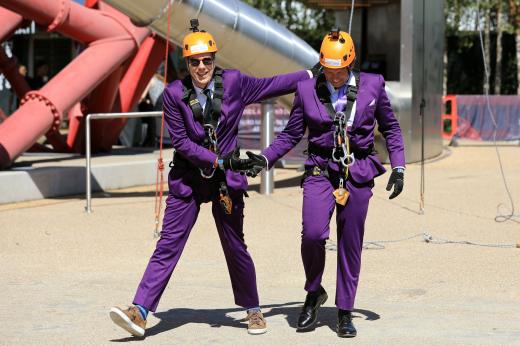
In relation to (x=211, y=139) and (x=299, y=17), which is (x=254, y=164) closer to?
(x=211, y=139)

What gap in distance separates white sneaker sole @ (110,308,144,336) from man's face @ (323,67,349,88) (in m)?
1.92

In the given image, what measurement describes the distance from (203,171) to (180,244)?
1.59 ft

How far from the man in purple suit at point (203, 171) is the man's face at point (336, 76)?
0.53 m

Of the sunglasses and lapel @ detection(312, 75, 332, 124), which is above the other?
the sunglasses

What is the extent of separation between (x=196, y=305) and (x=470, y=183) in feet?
29.9

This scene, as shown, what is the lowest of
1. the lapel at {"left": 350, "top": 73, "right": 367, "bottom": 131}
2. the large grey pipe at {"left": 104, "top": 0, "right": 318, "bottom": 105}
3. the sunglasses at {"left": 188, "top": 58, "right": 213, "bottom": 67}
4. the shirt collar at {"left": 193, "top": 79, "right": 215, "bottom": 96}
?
the lapel at {"left": 350, "top": 73, "right": 367, "bottom": 131}

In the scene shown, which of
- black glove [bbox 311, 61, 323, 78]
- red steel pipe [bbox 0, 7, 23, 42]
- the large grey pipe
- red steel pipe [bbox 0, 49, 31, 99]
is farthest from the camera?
red steel pipe [bbox 0, 49, 31, 99]

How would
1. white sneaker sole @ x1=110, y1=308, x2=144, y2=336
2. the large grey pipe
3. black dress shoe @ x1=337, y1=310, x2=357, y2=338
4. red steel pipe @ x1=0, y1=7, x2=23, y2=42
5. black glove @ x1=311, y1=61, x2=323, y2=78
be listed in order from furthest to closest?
red steel pipe @ x1=0, y1=7, x2=23, y2=42 < the large grey pipe < black glove @ x1=311, y1=61, x2=323, y2=78 < black dress shoe @ x1=337, y1=310, x2=357, y2=338 < white sneaker sole @ x1=110, y1=308, x2=144, y2=336

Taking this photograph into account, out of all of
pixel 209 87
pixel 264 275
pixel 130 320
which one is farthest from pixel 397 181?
pixel 264 275

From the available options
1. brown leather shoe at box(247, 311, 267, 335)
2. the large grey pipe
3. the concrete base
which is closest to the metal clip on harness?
brown leather shoe at box(247, 311, 267, 335)

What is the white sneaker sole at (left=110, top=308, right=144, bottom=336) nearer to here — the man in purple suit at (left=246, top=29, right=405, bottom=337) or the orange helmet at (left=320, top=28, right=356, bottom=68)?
the man in purple suit at (left=246, top=29, right=405, bottom=337)

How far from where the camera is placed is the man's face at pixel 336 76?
6844mm

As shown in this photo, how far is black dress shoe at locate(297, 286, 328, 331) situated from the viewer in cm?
691

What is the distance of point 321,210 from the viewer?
680 cm
